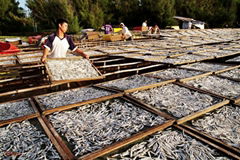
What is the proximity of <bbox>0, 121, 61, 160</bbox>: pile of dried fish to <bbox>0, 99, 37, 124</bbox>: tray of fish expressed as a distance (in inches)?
Result: 9.2

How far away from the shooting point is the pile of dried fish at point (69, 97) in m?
2.62

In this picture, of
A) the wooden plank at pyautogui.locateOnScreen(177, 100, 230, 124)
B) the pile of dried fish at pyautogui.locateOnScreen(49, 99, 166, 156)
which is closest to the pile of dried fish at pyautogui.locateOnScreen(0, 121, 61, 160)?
the pile of dried fish at pyautogui.locateOnScreen(49, 99, 166, 156)

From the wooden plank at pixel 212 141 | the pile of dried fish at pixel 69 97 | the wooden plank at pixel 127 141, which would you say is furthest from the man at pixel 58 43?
the wooden plank at pixel 212 141

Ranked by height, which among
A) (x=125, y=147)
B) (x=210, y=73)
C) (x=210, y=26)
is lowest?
(x=125, y=147)

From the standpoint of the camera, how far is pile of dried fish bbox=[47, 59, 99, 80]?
3889 mm

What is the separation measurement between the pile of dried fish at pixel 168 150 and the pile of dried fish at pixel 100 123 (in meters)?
0.21

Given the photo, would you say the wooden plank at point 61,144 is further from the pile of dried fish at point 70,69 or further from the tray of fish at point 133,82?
the pile of dried fish at point 70,69

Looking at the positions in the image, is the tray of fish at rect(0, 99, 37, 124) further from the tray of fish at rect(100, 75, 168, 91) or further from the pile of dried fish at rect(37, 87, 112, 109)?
the tray of fish at rect(100, 75, 168, 91)

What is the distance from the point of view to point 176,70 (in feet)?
14.8

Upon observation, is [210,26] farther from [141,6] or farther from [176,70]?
[176,70]

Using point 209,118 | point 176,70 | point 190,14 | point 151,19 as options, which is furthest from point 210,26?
point 209,118

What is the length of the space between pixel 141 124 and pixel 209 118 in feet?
2.79

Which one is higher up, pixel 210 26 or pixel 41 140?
pixel 210 26

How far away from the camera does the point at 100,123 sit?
7.06ft
